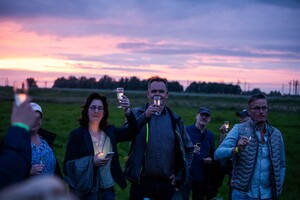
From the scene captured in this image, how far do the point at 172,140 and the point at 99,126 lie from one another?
1040 mm

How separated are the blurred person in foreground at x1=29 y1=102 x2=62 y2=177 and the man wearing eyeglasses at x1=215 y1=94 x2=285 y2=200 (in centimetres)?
215

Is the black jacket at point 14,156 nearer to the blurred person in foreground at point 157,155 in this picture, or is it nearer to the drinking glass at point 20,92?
the drinking glass at point 20,92

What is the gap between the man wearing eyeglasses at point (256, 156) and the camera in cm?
564

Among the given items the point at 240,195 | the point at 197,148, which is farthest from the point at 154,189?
the point at 197,148

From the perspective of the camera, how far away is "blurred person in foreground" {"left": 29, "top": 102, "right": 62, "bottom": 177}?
522 centimetres

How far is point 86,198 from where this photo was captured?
5492 mm

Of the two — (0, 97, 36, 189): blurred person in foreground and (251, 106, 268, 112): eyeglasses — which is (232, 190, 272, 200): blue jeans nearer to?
(251, 106, 268, 112): eyeglasses

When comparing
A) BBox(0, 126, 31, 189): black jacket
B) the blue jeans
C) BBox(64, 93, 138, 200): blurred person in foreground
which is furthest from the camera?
the blue jeans

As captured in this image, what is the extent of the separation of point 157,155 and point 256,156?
1.31 m

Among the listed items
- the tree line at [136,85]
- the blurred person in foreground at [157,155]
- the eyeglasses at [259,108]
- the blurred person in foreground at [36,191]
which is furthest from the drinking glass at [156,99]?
the tree line at [136,85]

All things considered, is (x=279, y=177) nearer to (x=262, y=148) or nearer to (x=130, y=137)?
(x=262, y=148)

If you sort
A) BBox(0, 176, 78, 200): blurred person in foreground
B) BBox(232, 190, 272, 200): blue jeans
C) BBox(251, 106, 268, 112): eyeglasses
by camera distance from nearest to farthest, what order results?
BBox(0, 176, 78, 200): blurred person in foreground
BBox(232, 190, 272, 200): blue jeans
BBox(251, 106, 268, 112): eyeglasses

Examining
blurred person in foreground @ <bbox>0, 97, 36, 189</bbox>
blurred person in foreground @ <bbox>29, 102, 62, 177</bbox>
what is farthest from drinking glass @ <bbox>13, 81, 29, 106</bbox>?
blurred person in foreground @ <bbox>29, 102, 62, 177</bbox>

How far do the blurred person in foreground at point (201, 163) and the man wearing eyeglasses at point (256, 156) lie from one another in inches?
87.8
